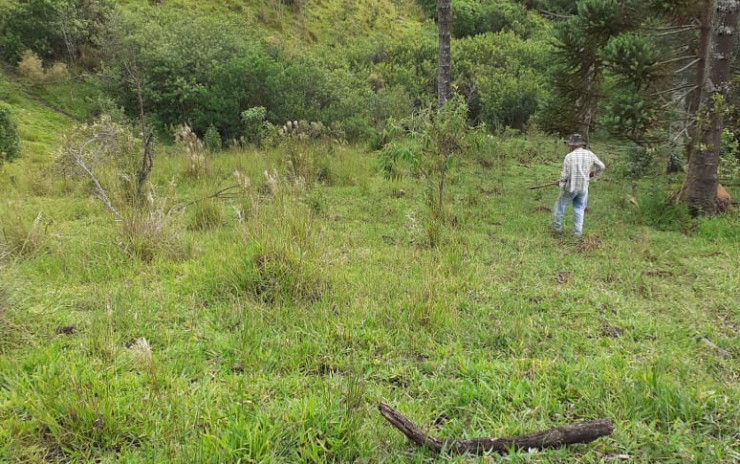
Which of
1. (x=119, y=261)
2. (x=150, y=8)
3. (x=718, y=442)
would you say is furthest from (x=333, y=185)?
(x=150, y=8)

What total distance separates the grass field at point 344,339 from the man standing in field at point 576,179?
38cm

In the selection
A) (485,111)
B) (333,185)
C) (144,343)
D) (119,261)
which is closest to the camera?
(144,343)

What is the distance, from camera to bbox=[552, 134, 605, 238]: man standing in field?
637cm

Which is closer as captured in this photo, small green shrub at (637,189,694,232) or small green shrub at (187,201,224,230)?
small green shrub at (187,201,224,230)

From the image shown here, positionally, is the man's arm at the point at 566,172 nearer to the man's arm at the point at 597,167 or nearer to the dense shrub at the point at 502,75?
the man's arm at the point at 597,167

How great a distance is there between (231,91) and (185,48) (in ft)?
9.64

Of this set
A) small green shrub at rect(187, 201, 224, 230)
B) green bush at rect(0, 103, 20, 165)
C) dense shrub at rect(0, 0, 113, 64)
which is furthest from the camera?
dense shrub at rect(0, 0, 113, 64)

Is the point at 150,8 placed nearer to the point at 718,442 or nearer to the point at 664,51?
the point at 664,51

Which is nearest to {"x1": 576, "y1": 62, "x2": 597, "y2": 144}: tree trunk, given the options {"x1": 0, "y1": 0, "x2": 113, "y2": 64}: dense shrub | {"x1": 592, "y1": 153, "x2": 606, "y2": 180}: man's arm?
{"x1": 592, "y1": 153, "x2": 606, "y2": 180}: man's arm

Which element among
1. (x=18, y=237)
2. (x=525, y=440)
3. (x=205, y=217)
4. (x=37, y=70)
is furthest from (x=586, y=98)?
(x=37, y=70)

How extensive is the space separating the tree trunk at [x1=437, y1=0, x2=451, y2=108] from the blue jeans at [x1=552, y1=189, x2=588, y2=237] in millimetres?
4775

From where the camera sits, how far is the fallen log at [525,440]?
89.5 inches

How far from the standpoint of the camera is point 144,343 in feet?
6.09

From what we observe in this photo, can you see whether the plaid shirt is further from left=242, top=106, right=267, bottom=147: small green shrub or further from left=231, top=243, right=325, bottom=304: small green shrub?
left=242, top=106, right=267, bottom=147: small green shrub
